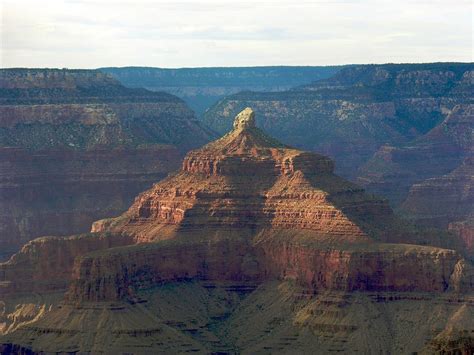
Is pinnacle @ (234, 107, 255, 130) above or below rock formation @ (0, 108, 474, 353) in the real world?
above

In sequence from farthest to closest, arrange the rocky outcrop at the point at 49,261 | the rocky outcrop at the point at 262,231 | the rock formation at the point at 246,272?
the rocky outcrop at the point at 49,261 < the rocky outcrop at the point at 262,231 < the rock formation at the point at 246,272

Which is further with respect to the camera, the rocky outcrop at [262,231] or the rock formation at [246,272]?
the rocky outcrop at [262,231]

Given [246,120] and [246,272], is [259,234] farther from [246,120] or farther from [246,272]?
[246,120]

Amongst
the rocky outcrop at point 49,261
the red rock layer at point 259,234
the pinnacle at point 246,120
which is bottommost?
the rocky outcrop at point 49,261

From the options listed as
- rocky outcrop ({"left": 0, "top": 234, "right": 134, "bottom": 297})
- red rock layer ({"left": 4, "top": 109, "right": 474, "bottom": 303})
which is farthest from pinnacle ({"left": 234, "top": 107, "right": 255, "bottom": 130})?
rocky outcrop ({"left": 0, "top": 234, "right": 134, "bottom": 297})

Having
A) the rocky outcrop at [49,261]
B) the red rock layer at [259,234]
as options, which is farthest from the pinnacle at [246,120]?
the rocky outcrop at [49,261]

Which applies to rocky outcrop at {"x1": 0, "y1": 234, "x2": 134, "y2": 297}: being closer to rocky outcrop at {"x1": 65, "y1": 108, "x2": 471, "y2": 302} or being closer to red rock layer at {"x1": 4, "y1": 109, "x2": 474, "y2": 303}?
red rock layer at {"x1": 4, "y1": 109, "x2": 474, "y2": 303}

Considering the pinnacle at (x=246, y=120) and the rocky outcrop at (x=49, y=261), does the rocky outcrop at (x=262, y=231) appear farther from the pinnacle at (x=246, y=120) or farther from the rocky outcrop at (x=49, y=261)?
the rocky outcrop at (x=49, y=261)

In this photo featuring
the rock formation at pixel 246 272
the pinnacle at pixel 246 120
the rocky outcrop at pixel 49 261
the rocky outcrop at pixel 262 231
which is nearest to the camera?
the rock formation at pixel 246 272

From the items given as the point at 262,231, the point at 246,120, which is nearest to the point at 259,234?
the point at 262,231

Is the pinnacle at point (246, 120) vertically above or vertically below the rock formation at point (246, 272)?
above

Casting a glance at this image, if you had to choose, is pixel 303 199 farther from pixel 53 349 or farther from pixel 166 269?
pixel 53 349
